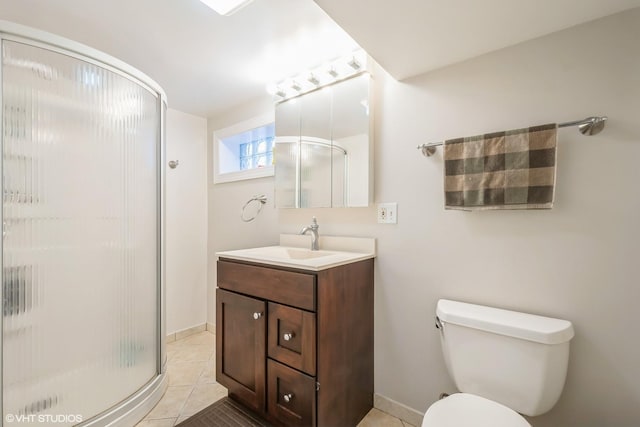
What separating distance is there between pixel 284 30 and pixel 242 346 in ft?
5.71

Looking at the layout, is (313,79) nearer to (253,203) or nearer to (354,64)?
(354,64)

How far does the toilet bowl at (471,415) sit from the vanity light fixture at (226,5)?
1.78m

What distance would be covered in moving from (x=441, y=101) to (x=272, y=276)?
125cm

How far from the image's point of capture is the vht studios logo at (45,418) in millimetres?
1158

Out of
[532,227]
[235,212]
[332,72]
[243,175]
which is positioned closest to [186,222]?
[235,212]

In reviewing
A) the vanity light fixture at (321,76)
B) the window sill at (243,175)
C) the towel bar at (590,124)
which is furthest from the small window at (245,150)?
the towel bar at (590,124)

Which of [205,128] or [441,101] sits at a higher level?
[205,128]

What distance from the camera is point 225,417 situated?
1520 mm

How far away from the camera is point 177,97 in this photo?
229 centimetres

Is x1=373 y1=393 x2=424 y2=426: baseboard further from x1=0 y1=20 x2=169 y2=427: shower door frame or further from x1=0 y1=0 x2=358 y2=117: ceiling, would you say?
x1=0 y1=0 x2=358 y2=117: ceiling

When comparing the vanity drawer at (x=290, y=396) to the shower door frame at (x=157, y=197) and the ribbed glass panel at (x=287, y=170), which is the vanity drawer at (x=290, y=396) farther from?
the ribbed glass panel at (x=287, y=170)

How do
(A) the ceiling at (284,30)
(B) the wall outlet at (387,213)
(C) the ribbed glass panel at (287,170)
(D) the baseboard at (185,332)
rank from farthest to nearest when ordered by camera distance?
(D) the baseboard at (185,332), (C) the ribbed glass panel at (287,170), (B) the wall outlet at (387,213), (A) the ceiling at (284,30)

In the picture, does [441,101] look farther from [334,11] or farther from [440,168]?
[334,11]

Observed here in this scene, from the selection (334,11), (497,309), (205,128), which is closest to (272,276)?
(497,309)
